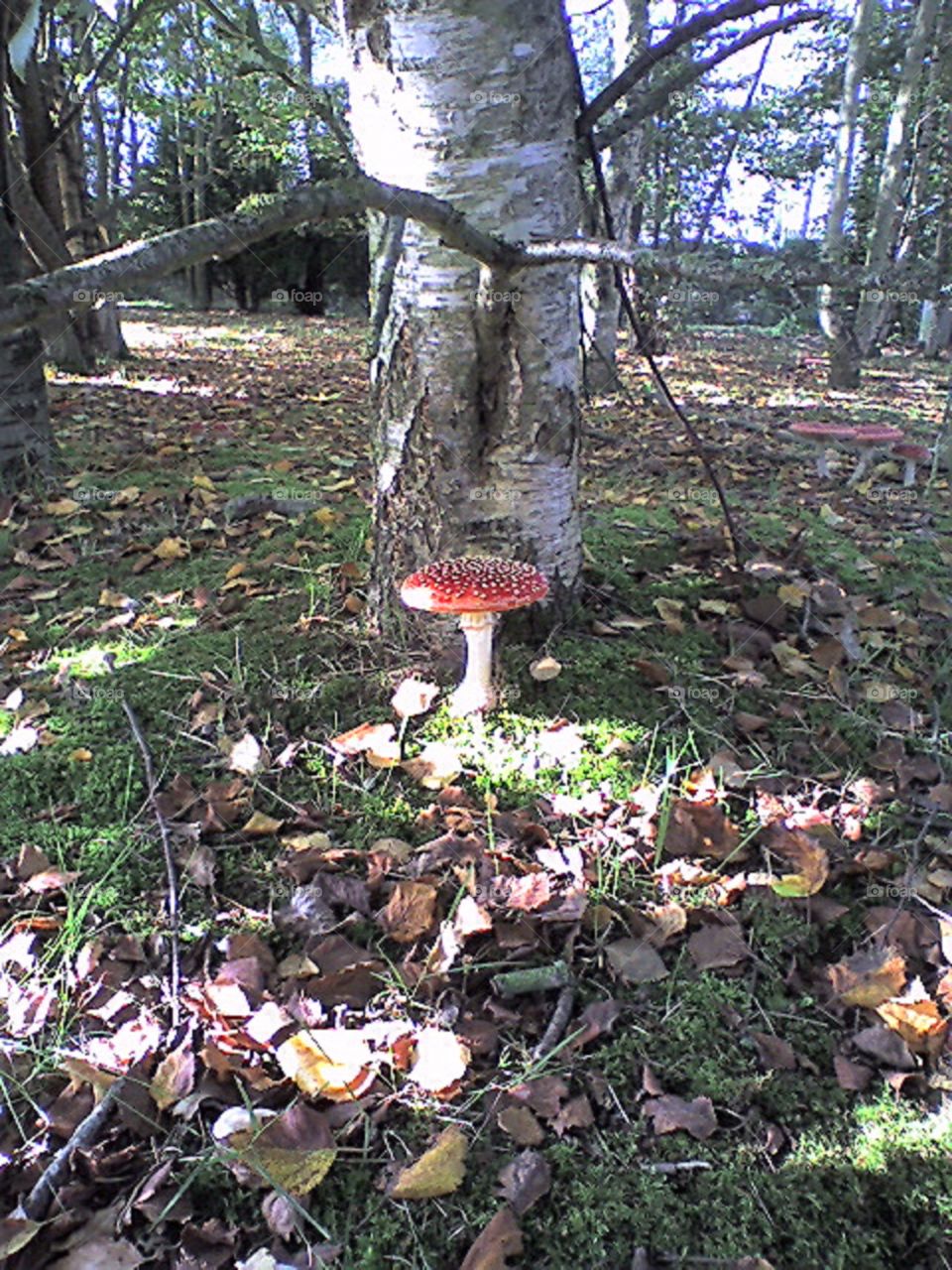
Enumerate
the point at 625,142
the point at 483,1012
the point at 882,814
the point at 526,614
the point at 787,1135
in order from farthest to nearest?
1. the point at 625,142
2. the point at 526,614
3. the point at 882,814
4. the point at 483,1012
5. the point at 787,1135

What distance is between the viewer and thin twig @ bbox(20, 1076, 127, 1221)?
4.48ft

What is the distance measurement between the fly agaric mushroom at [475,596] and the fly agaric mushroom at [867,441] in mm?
3608

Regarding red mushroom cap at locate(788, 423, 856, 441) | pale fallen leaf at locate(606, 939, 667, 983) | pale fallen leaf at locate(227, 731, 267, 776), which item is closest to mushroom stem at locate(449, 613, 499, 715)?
pale fallen leaf at locate(227, 731, 267, 776)

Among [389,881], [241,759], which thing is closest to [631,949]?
[389,881]

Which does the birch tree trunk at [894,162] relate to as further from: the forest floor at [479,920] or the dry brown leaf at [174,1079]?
the dry brown leaf at [174,1079]

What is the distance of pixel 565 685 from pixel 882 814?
909mm

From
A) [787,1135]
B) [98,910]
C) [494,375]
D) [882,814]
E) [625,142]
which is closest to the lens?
[787,1135]

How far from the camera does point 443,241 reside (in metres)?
1.73

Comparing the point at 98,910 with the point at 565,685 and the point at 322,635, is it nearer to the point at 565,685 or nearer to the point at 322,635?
the point at 322,635

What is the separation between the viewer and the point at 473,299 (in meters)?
2.32

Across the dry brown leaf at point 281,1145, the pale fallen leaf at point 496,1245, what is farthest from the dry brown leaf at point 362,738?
the pale fallen leaf at point 496,1245

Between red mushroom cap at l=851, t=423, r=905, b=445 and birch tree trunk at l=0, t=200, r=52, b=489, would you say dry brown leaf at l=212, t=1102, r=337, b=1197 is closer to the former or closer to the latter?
birch tree trunk at l=0, t=200, r=52, b=489

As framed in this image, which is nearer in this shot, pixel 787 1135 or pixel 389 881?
pixel 787 1135

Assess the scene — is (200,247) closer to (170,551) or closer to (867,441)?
(170,551)
